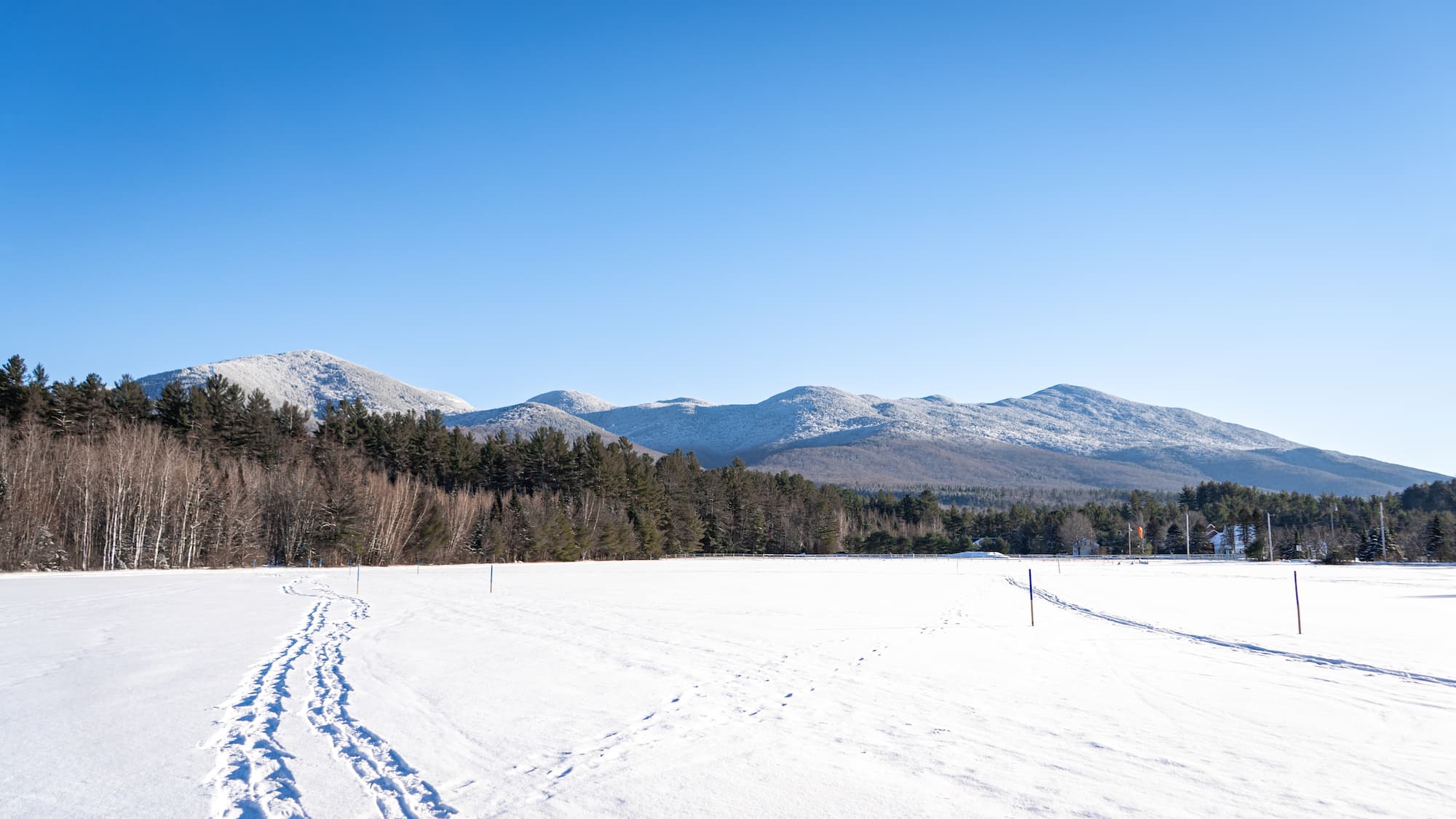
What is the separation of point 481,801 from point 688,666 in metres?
7.17

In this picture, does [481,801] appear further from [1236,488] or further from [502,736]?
[1236,488]

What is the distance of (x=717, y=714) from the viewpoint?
33.2 feet

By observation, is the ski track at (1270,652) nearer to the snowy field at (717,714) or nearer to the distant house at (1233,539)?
the snowy field at (717,714)

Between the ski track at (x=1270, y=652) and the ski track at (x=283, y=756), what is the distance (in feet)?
45.2

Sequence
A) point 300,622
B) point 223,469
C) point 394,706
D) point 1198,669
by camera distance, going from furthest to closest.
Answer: point 223,469 → point 300,622 → point 1198,669 → point 394,706

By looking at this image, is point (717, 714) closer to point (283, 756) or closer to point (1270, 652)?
point (283, 756)

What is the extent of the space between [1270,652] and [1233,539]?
→ 11191 cm

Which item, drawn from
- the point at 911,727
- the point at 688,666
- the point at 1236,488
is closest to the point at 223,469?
the point at 688,666

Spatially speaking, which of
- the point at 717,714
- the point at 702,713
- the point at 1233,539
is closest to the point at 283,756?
the point at 702,713

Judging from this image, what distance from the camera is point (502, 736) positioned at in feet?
29.5

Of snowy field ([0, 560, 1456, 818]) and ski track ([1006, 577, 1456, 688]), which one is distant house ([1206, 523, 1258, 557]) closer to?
ski track ([1006, 577, 1456, 688])

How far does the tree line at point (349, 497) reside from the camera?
1784 inches

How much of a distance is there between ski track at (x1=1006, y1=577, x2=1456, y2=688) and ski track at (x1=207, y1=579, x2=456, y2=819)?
13.8 m

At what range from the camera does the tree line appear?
45.3m
